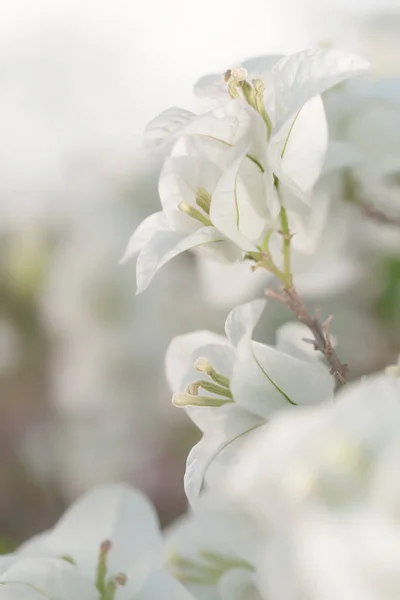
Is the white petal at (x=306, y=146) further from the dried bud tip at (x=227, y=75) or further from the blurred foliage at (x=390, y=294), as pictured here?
the blurred foliage at (x=390, y=294)

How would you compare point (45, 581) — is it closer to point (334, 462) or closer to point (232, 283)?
point (334, 462)

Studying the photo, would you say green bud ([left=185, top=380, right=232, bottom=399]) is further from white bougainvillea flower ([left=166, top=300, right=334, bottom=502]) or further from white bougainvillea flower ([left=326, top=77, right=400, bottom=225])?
white bougainvillea flower ([left=326, top=77, right=400, bottom=225])

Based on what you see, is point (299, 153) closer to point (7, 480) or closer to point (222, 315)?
point (222, 315)

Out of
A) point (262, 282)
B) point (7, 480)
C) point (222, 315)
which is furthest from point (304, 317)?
point (7, 480)

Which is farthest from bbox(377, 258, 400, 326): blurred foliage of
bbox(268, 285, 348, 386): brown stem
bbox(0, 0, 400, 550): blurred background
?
bbox(268, 285, 348, 386): brown stem

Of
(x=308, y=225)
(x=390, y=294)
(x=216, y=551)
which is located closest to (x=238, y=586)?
(x=216, y=551)

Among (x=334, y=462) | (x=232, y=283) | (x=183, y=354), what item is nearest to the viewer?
(x=334, y=462)
